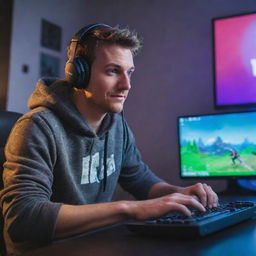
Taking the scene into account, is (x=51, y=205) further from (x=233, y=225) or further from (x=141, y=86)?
(x=141, y=86)

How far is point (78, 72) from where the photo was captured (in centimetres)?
106

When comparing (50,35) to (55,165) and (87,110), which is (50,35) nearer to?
(87,110)

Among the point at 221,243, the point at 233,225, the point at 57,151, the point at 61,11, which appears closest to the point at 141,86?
the point at 61,11

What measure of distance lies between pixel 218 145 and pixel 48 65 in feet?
4.10

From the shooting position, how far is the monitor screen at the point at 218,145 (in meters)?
Answer: 1.61

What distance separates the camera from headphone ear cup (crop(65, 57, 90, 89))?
106cm

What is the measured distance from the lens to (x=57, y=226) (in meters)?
0.76

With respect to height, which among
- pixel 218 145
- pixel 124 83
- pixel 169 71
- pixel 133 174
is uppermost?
pixel 169 71

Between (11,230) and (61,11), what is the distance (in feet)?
6.37

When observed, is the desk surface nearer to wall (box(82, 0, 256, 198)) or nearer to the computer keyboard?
the computer keyboard

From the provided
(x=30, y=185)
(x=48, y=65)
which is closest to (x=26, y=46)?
(x=48, y=65)

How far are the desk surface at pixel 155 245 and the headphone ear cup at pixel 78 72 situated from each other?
1.64 feet

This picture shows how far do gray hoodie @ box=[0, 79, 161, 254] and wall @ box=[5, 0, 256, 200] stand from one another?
72 centimetres

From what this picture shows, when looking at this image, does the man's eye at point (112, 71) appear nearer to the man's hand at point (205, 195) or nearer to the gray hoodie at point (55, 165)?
the gray hoodie at point (55, 165)
